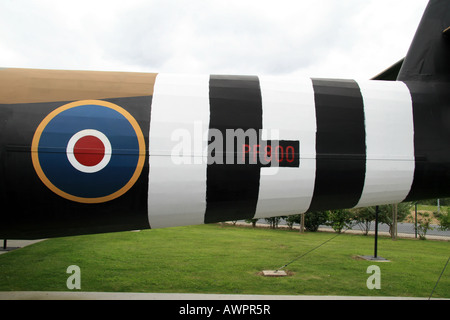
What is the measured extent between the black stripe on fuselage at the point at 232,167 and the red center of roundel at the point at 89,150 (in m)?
0.95

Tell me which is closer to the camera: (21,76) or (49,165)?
(49,165)

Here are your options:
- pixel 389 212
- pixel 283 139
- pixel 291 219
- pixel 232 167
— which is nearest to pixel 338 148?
pixel 283 139

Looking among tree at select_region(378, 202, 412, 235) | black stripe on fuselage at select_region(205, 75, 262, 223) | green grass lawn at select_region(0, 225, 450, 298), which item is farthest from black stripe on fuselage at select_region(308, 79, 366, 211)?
tree at select_region(378, 202, 412, 235)

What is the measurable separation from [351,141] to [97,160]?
2400 mm

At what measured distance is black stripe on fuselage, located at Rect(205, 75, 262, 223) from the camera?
8.91 ft

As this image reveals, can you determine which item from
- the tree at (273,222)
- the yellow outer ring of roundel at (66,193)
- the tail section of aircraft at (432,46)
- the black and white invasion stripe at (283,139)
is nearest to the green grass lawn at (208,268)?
the black and white invasion stripe at (283,139)

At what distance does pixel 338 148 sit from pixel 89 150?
2.32 metres

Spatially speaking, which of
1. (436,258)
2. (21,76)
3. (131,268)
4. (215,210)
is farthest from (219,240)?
(21,76)

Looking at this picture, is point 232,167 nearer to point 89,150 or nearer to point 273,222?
point 89,150

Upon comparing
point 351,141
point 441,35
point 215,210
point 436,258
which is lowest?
point 436,258

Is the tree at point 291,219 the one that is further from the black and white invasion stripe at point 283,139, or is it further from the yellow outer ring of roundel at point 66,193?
the yellow outer ring of roundel at point 66,193

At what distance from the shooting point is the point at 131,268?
259 inches

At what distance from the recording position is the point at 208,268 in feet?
22.3
